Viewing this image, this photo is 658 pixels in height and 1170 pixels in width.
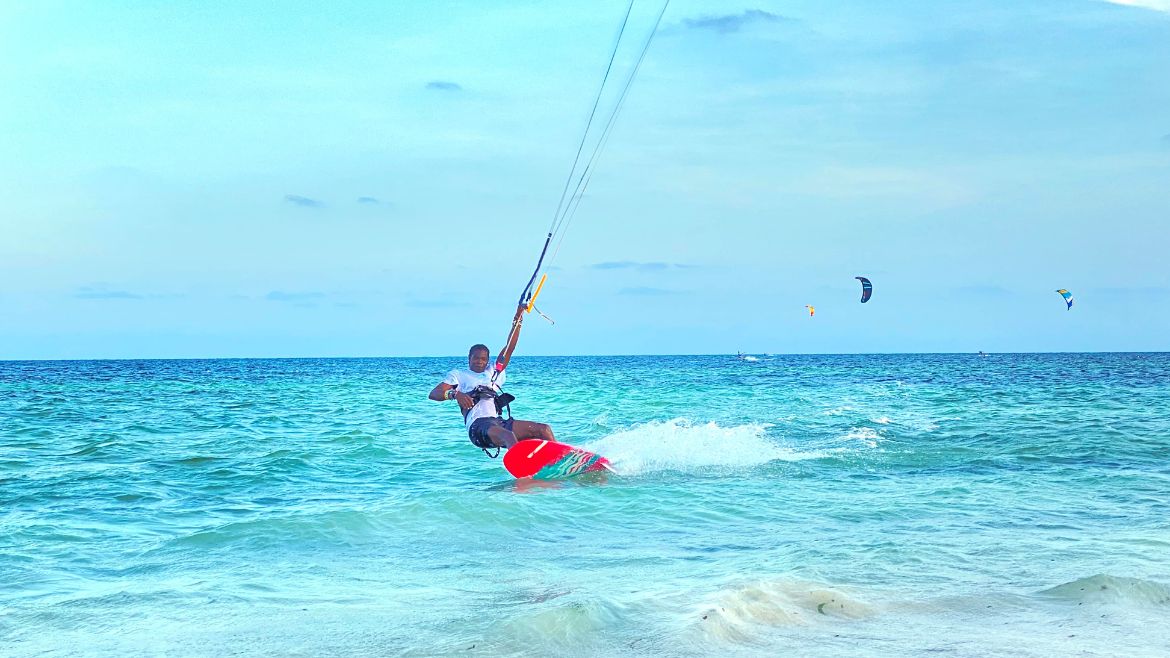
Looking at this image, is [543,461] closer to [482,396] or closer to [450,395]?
[482,396]

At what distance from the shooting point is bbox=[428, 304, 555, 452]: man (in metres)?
11.4

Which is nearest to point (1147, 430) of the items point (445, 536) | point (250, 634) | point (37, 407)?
point (445, 536)

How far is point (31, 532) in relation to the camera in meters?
8.63

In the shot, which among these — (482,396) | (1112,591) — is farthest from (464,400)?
(1112,591)

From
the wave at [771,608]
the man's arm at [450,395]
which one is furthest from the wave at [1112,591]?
the man's arm at [450,395]

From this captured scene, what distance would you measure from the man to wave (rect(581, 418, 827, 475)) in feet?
6.03

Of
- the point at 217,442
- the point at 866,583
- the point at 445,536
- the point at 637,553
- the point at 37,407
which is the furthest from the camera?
the point at 37,407

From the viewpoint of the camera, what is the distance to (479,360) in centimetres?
1134

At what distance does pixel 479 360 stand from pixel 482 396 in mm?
492

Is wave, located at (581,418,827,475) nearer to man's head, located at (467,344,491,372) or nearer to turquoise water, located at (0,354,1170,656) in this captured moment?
turquoise water, located at (0,354,1170,656)

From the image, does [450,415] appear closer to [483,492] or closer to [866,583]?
[483,492]

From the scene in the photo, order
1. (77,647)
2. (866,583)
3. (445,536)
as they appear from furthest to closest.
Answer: (445,536), (866,583), (77,647)

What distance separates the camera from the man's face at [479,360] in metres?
11.3

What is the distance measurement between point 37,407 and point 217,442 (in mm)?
12709
